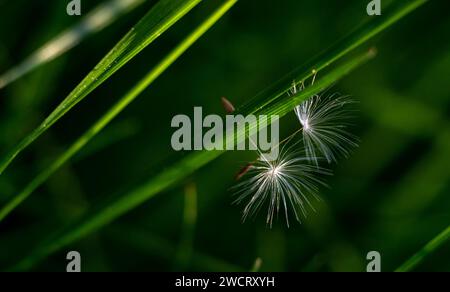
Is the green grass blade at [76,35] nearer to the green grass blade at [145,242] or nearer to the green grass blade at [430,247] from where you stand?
the green grass blade at [430,247]

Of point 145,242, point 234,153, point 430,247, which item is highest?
point 234,153

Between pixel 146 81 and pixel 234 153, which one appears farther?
pixel 234 153

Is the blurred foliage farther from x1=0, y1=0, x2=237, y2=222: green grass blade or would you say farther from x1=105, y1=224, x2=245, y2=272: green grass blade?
x1=0, y1=0, x2=237, y2=222: green grass blade

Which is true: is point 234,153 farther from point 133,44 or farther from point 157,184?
point 133,44

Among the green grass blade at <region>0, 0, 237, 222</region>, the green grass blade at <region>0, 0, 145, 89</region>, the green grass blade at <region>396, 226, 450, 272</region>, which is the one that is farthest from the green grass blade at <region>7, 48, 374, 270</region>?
Answer: the green grass blade at <region>396, 226, 450, 272</region>

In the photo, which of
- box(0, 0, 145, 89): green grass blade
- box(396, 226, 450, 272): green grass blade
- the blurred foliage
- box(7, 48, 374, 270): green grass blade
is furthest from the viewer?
the blurred foliage

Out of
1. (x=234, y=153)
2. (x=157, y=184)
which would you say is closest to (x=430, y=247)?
(x=157, y=184)

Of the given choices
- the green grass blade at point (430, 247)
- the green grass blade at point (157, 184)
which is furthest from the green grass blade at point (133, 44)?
the green grass blade at point (430, 247)
